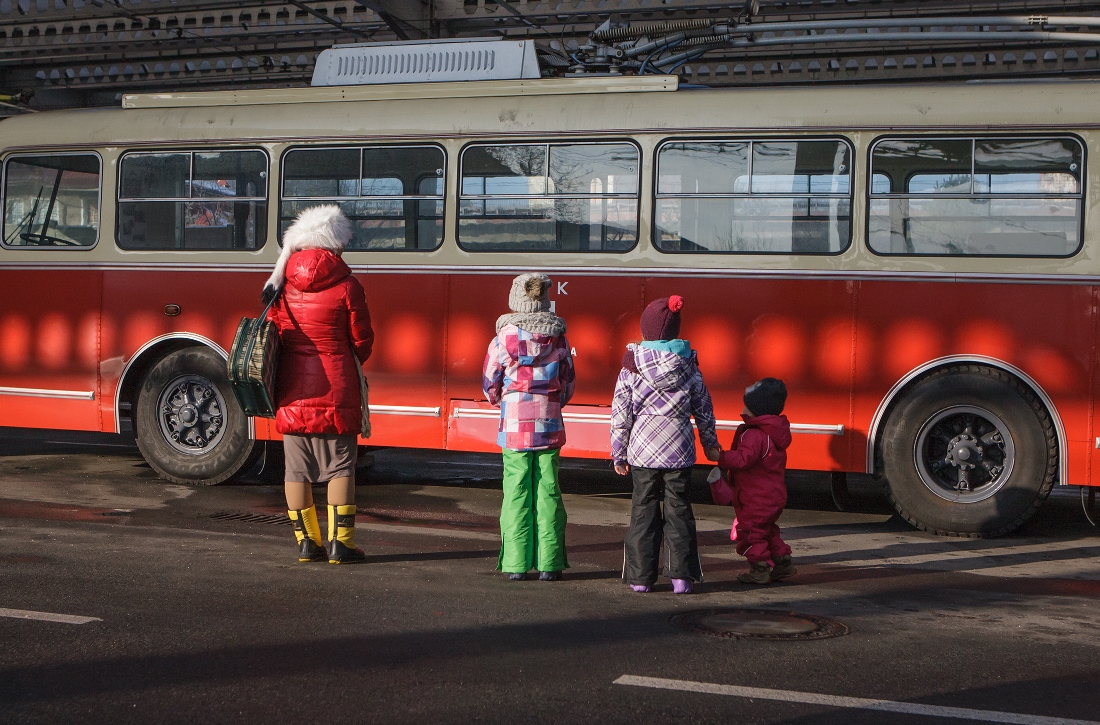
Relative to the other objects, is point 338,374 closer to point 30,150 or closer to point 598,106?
point 598,106

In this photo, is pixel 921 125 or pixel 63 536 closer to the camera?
pixel 63 536

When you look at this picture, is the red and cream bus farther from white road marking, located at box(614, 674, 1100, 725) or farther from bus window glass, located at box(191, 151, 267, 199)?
white road marking, located at box(614, 674, 1100, 725)

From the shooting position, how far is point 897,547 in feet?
26.5

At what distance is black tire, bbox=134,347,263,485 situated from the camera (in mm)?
10047

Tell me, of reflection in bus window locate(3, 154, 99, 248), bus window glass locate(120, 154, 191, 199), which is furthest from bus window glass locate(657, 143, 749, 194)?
reflection in bus window locate(3, 154, 99, 248)

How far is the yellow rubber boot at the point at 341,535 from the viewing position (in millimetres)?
6914

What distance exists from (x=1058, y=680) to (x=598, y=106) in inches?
224

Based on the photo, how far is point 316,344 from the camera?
685cm

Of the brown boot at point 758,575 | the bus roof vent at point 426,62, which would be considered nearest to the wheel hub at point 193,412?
the bus roof vent at point 426,62

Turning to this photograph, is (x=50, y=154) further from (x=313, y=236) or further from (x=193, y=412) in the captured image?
(x=313, y=236)

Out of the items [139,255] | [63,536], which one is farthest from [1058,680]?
[139,255]

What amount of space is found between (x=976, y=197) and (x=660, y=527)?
3.72 m

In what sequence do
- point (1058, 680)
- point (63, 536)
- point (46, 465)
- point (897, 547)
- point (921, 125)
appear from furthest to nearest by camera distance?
point (46, 465) → point (921, 125) → point (897, 547) → point (63, 536) → point (1058, 680)

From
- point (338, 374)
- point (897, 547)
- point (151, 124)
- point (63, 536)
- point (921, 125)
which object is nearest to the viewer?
point (338, 374)
